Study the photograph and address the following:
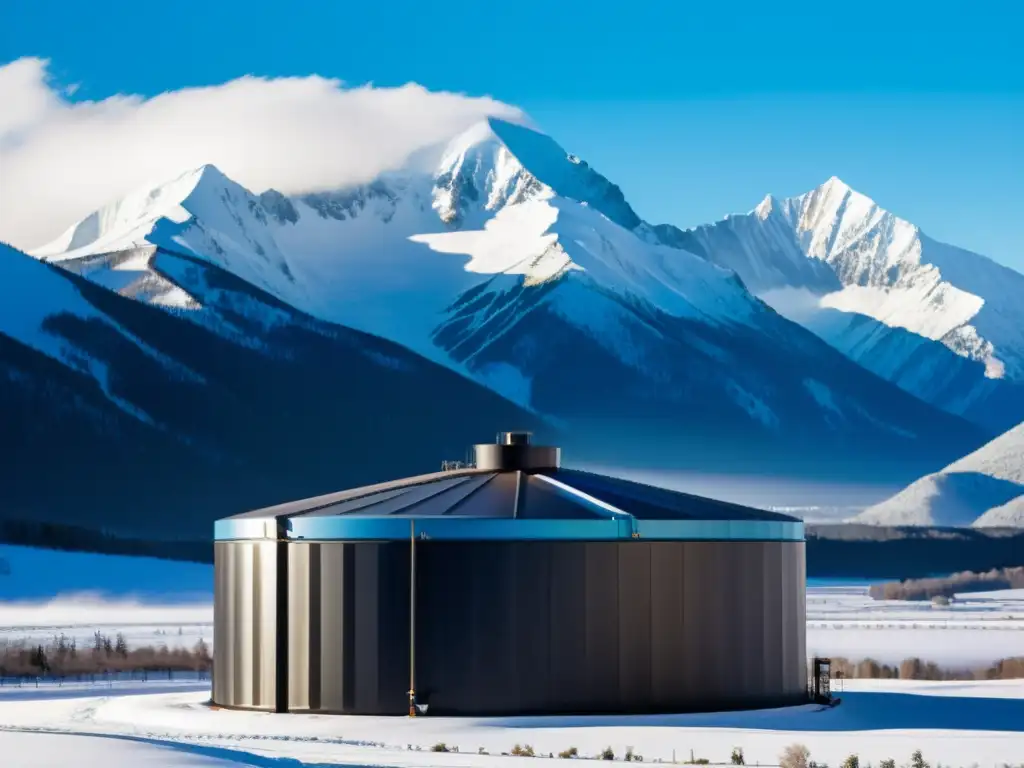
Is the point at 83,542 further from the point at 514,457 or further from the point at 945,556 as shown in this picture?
the point at 514,457

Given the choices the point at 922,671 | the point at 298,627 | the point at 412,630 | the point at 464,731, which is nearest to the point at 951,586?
the point at 922,671

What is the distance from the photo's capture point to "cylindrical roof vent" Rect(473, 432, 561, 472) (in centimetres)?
4938

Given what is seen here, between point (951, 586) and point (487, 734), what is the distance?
335 ft

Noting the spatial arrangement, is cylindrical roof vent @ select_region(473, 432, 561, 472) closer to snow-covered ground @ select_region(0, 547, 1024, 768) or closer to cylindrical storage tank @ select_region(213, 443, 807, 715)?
cylindrical storage tank @ select_region(213, 443, 807, 715)

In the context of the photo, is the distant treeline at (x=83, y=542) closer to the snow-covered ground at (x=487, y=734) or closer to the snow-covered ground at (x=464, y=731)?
the snow-covered ground at (x=464, y=731)

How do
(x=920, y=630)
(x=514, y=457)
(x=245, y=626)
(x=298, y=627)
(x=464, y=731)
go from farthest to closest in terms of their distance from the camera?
(x=920, y=630), (x=514, y=457), (x=245, y=626), (x=298, y=627), (x=464, y=731)

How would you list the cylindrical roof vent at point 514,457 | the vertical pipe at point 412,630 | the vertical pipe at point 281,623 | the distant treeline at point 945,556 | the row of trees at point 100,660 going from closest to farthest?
the vertical pipe at point 412,630 < the vertical pipe at point 281,623 < the cylindrical roof vent at point 514,457 < the row of trees at point 100,660 < the distant treeline at point 945,556

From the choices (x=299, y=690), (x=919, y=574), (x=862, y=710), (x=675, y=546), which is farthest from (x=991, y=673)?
(x=919, y=574)

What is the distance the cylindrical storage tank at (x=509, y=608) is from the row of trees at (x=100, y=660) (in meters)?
19.8

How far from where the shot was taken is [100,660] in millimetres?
71062

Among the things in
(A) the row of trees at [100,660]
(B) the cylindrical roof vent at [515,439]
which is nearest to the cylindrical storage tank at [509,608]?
(B) the cylindrical roof vent at [515,439]

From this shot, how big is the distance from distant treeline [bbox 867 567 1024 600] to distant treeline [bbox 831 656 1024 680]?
62898 millimetres

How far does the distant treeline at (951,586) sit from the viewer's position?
133125mm

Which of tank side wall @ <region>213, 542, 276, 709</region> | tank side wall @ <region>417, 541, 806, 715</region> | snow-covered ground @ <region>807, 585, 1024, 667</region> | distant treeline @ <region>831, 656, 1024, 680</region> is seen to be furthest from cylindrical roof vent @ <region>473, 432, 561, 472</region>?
snow-covered ground @ <region>807, 585, 1024, 667</region>
